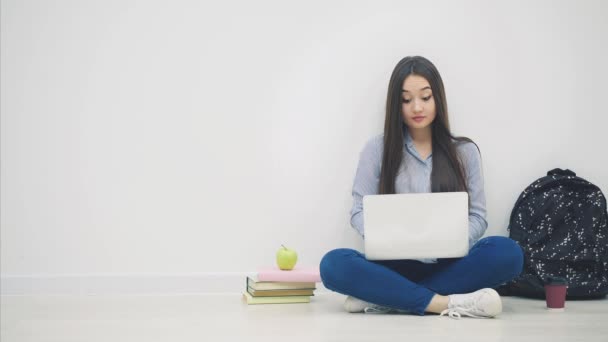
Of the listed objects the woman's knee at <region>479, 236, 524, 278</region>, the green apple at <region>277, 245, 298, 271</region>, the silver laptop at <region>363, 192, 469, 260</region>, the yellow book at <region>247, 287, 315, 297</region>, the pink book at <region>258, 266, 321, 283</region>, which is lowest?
the yellow book at <region>247, 287, 315, 297</region>

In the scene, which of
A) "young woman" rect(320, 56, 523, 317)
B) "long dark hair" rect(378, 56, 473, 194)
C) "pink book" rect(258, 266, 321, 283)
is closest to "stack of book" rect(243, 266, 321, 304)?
"pink book" rect(258, 266, 321, 283)

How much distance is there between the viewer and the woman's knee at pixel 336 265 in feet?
7.80

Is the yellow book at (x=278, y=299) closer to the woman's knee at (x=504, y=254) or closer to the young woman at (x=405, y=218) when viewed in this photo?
the young woman at (x=405, y=218)

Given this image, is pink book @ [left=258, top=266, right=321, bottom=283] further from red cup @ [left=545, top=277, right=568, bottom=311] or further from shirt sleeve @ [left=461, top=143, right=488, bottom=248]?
red cup @ [left=545, top=277, right=568, bottom=311]

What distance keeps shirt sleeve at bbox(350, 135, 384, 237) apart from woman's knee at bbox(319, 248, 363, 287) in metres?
0.33

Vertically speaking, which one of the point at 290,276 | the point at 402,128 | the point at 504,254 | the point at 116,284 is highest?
the point at 402,128

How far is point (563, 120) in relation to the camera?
305 centimetres

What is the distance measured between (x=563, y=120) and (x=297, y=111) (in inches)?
45.5

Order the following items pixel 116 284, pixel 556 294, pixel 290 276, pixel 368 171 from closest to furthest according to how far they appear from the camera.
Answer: pixel 556 294
pixel 290 276
pixel 368 171
pixel 116 284

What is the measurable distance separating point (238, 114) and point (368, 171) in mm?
634

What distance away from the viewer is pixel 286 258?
2.73 meters

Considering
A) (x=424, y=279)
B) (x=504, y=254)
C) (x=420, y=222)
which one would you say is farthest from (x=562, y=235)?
(x=420, y=222)

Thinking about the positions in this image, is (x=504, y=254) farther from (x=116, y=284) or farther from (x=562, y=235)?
Answer: (x=116, y=284)

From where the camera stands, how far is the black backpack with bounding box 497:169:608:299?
278 centimetres
